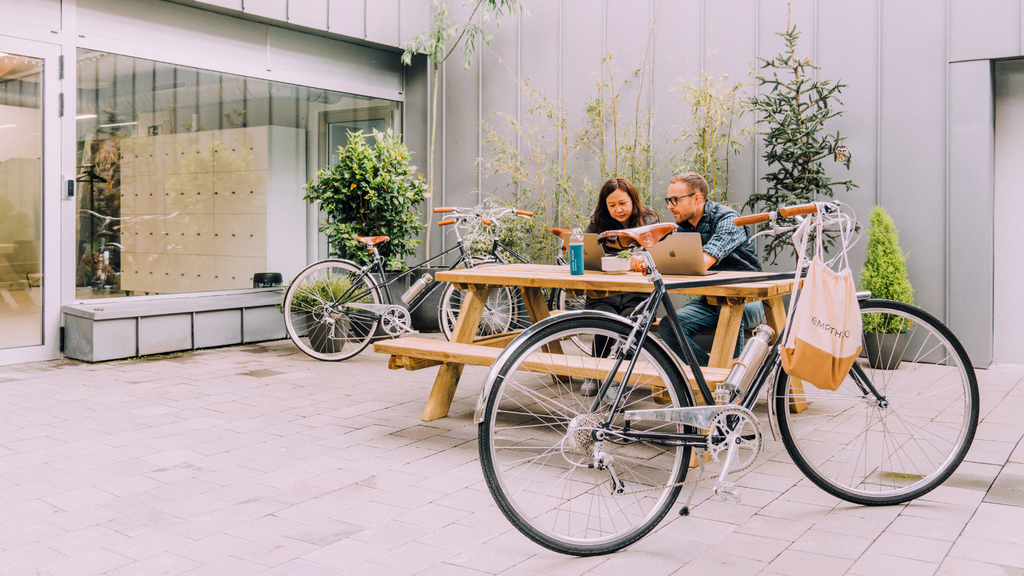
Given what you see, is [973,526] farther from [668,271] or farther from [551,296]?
[551,296]

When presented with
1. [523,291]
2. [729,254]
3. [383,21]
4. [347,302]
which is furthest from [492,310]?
[383,21]

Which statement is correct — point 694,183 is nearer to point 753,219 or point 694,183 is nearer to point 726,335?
point 726,335

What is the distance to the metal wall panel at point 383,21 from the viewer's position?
777 centimetres

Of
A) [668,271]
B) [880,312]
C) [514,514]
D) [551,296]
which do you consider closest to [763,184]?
[551,296]

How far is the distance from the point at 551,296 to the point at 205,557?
4.34m

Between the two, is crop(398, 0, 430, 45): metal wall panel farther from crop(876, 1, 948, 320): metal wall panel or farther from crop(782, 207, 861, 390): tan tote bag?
crop(782, 207, 861, 390): tan tote bag

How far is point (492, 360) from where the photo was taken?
3436mm

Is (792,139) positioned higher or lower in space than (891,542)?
higher

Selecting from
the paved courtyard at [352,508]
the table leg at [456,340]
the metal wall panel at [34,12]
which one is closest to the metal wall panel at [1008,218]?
the paved courtyard at [352,508]

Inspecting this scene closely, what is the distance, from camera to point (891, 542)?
2.40 metres

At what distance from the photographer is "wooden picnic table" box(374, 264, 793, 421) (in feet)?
10.7

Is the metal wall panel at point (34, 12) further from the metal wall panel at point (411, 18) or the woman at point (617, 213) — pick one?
the woman at point (617, 213)

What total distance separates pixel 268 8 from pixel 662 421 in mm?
5779

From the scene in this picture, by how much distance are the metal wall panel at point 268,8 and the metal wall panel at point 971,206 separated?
5395mm
